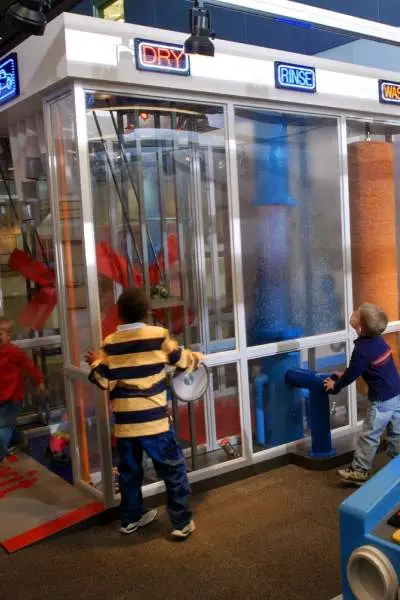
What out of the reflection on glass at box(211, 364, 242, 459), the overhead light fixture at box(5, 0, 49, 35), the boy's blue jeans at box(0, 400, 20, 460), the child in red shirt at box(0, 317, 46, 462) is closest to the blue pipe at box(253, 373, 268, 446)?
the reflection on glass at box(211, 364, 242, 459)

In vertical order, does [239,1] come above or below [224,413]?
above

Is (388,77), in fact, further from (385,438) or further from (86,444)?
(86,444)

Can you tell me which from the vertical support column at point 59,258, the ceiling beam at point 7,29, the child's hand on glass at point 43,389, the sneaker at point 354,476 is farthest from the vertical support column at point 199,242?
the ceiling beam at point 7,29

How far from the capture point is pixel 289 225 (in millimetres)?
4449

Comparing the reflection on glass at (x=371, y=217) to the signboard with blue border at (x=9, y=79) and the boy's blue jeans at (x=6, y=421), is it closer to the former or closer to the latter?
the signboard with blue border at (x=9, y=79)

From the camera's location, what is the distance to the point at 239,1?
3221 mm

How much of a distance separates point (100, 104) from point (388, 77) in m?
2.50

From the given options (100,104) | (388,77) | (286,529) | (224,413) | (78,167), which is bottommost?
(286,529)

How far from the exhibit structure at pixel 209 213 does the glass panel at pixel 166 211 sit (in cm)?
1

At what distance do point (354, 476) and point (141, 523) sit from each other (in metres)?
1.32

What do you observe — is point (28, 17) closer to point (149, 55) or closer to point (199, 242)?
point (149, 55)

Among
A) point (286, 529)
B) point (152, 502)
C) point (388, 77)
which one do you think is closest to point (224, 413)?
point (152, 502)

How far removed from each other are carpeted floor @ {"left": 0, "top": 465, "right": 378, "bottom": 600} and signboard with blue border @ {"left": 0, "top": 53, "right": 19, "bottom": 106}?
2.60 m

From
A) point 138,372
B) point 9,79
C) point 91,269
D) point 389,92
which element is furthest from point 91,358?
point 389,92
